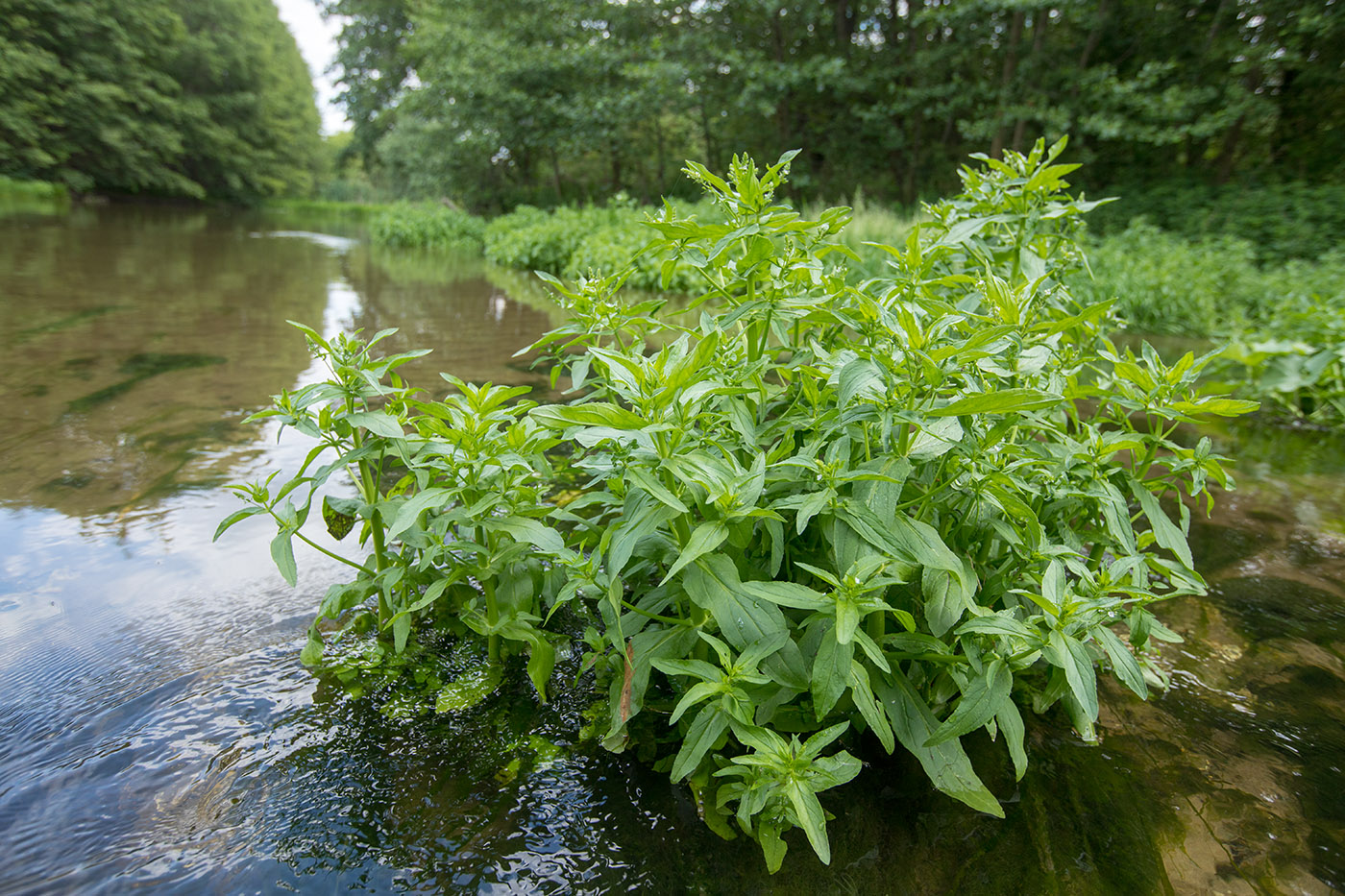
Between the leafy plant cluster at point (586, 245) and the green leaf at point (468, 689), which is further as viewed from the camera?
the leafy plant cluster at point (586, 245)

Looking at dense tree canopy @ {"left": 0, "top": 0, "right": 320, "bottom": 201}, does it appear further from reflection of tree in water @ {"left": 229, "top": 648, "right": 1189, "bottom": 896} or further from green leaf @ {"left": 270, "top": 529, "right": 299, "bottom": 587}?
reflection of tree in water @ {"left": 229, "top": 648, "right": 1189, "bottom": 896}

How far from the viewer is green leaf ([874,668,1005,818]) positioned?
1588 millimetres

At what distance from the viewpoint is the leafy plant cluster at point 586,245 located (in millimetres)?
8469

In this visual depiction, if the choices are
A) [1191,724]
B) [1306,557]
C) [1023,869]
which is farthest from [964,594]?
[1306,557]

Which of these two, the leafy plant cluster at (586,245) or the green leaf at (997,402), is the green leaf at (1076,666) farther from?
the leafy plant cluster at (586,245)

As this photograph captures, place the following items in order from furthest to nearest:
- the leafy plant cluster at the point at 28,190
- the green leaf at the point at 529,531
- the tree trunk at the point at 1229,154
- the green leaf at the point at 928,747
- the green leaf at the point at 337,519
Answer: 1. the leafy plant cluster at the point at 28,190
2. the tree trunk at the point at 1229,154
3. the green leaf at the point at 337,519
4. the green leaf at the point at 529,531
5. the green leaf at the point at 928,747

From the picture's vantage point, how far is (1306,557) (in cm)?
321

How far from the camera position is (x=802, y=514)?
1452 millimetres

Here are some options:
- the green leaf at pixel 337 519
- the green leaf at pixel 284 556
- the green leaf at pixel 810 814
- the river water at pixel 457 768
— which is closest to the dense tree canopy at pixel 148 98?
the river water at pixel 457 768

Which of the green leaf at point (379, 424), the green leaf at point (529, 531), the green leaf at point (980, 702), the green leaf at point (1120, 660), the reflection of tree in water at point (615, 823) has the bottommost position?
the reflection of tree in water at point (615, 823)

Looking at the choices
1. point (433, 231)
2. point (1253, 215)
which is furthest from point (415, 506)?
point (433, 231)

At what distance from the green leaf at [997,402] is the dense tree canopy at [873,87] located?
47.0 ft

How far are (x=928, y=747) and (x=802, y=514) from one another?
658 millimetres

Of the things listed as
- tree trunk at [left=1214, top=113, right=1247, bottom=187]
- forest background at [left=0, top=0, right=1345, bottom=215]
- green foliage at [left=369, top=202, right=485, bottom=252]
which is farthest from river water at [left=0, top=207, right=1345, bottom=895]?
green foliage at [left=369, top=202, right=485, bottom=252]
